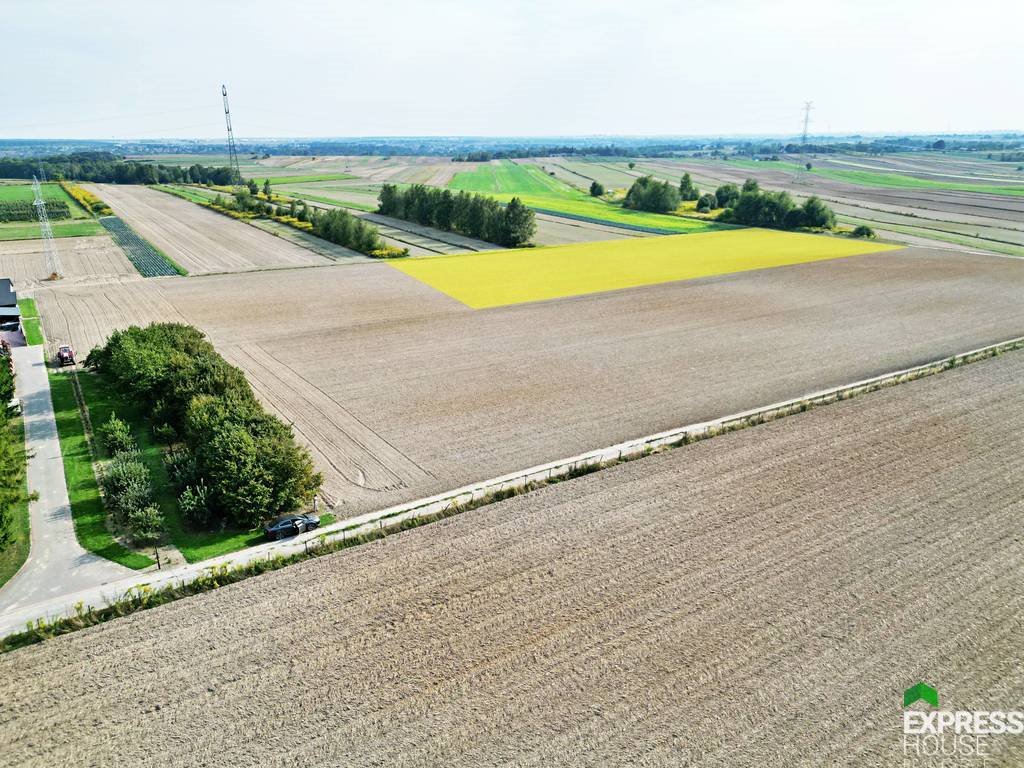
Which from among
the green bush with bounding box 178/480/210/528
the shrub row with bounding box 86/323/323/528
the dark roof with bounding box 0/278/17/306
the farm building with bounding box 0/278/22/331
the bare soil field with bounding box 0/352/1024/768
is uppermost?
the dark roof with bounding box 0/278/17/306

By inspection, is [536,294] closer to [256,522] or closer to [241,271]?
[241,271]

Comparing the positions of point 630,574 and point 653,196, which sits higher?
point 653,196

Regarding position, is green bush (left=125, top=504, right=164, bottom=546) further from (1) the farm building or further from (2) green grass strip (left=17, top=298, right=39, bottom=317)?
(2) green grass strip (left=17, top=298, right=39, bottom=317)

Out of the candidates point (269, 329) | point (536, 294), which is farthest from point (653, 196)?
point (269, 329)

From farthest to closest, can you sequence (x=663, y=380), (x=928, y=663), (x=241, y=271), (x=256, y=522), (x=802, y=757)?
(x=241, y=271) → (x=663, y=380) → (x=256, y=522) → (x=928, y=663) → (x=802, y=757)

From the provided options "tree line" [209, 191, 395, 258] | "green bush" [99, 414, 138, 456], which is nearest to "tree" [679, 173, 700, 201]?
"tree line" [209, 191, 395, 258]

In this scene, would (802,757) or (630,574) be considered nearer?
(802,757)

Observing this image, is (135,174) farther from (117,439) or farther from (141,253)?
(117,439)

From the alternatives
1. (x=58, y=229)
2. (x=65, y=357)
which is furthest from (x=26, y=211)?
(x=65, y=357)
